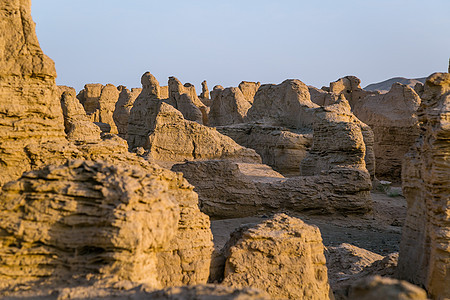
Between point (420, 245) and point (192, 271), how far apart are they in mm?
3225

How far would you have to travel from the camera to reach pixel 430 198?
6.10m

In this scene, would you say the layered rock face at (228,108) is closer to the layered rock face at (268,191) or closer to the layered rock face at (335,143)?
the layered rock face at (335,143)

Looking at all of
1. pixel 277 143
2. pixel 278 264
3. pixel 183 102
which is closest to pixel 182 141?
pixel 277 143

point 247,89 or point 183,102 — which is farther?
point 247,89

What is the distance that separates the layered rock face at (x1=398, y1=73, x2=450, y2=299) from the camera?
5797 millimetres

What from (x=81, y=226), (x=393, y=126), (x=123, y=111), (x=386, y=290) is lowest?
(x=386, y=290)

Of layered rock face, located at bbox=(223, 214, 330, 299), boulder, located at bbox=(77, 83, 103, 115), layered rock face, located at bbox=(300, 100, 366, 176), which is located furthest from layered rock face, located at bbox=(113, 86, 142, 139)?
layered rock face, located at bbox=(223, 214, 330, 299)

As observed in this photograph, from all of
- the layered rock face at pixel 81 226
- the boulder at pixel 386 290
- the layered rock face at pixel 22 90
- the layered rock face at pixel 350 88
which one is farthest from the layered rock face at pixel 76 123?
the layered rock face at pixel 350 88

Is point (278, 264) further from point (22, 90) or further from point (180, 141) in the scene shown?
point (180, 141)

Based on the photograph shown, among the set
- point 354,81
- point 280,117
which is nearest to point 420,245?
point 280,117

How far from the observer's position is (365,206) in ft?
39.9

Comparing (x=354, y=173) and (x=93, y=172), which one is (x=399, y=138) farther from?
(x=93, y=172)

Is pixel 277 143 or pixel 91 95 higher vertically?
pixel 91 95

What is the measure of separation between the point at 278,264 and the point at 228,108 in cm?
1927
